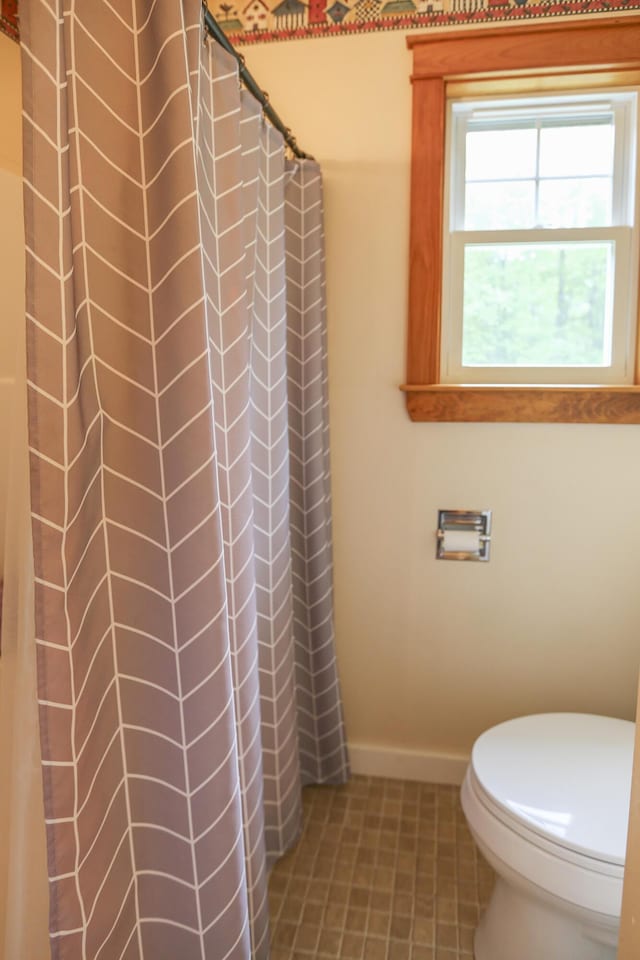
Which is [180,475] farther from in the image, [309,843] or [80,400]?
[309,843]

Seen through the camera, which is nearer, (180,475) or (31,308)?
(31,308)

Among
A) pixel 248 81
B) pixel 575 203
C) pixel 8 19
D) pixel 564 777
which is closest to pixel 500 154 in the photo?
pixel 575 203

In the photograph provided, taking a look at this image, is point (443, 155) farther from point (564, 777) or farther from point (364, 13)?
point (564, 777)

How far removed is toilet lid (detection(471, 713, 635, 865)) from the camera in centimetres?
118

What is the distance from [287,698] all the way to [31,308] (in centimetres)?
114

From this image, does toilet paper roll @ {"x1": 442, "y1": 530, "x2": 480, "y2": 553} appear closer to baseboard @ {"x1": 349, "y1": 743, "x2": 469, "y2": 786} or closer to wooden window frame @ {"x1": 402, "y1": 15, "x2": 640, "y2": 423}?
wooden window frame @ {"x1": 402, "y1": 15, "x2": 640, "y2": 423}

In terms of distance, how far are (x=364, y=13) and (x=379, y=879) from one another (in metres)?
2.28

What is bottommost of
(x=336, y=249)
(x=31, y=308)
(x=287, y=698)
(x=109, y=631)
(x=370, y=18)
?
(x=287, y=698)

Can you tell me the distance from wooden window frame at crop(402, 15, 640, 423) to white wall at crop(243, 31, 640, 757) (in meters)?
0.05

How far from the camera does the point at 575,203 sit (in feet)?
6.14

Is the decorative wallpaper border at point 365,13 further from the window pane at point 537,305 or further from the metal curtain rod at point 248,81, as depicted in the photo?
the window pane at point 537,305

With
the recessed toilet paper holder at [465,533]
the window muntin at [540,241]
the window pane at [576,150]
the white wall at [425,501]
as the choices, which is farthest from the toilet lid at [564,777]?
the window pane at [576,150]

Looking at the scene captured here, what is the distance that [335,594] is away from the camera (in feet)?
6.72

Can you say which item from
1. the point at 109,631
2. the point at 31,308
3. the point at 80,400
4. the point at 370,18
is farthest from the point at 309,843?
the point at 370,18
